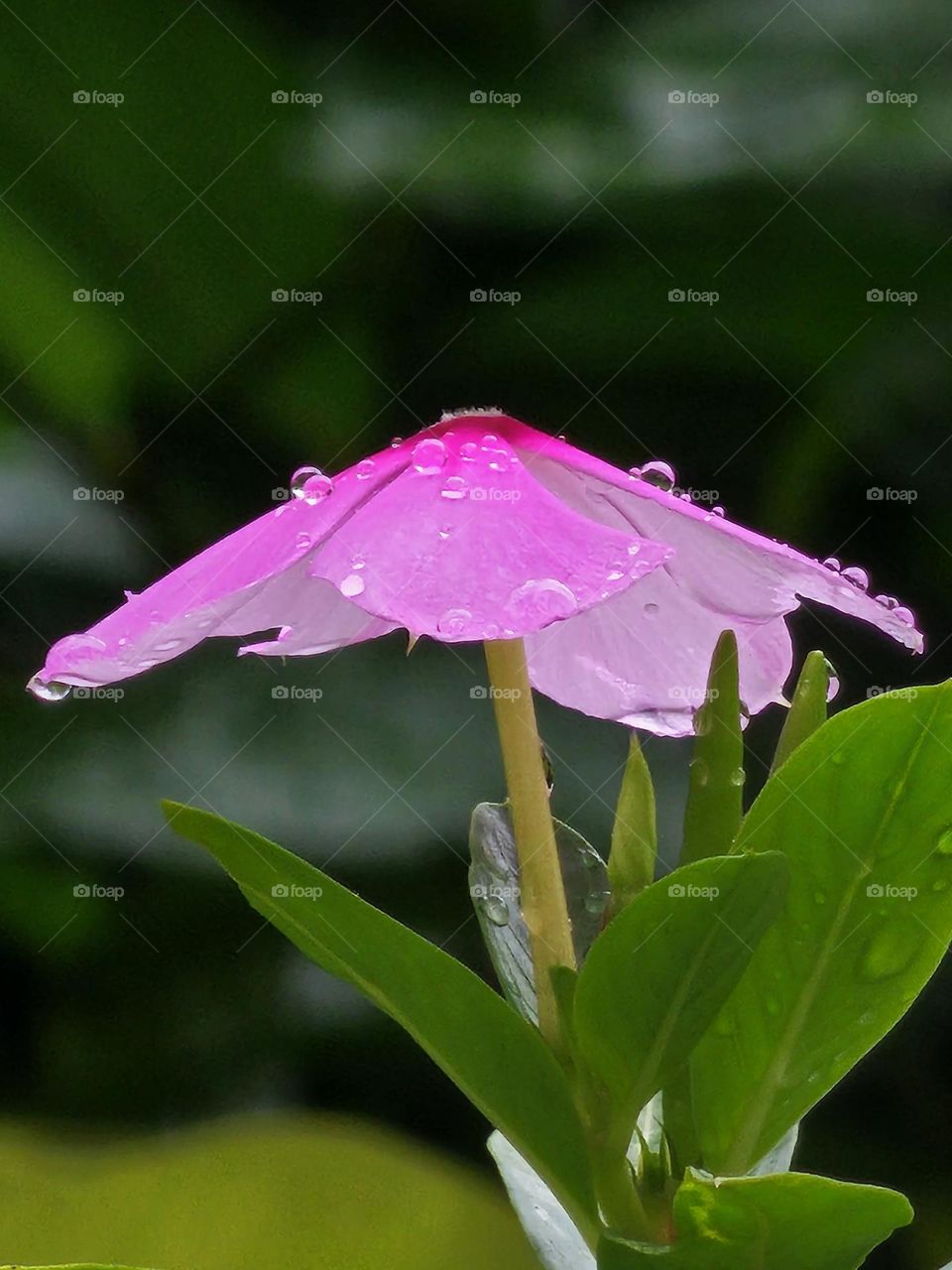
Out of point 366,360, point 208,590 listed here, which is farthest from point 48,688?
point 366,360

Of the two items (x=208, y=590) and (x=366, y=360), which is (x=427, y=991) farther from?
(x=366, y=360)

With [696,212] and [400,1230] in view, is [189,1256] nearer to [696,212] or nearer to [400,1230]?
[400,1230]

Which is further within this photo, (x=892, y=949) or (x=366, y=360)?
(x=366, y=360)

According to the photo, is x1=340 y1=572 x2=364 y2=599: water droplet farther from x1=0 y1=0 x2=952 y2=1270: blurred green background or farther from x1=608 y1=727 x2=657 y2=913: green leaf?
x1=0 y1=0 x2=952 y2=1270: blurred green background

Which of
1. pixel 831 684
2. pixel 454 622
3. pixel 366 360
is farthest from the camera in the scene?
pixel 366 360

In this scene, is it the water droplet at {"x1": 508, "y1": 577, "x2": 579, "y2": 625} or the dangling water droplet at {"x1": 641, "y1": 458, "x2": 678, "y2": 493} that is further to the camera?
the dangling water droplet at {"x1": 641, "y1": 458, "x2": 678, "y2": 493}

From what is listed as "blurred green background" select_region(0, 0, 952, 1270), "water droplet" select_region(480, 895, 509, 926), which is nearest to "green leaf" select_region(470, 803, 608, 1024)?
"water droplet" select_region(480, 895, 509, 926)

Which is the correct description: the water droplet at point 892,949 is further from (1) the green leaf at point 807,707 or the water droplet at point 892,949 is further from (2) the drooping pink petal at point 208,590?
(2) the drooping pink petal at point 208,590

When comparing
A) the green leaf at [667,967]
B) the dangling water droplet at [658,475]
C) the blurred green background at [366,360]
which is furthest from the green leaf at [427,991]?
the blurred green background at [366,360]
